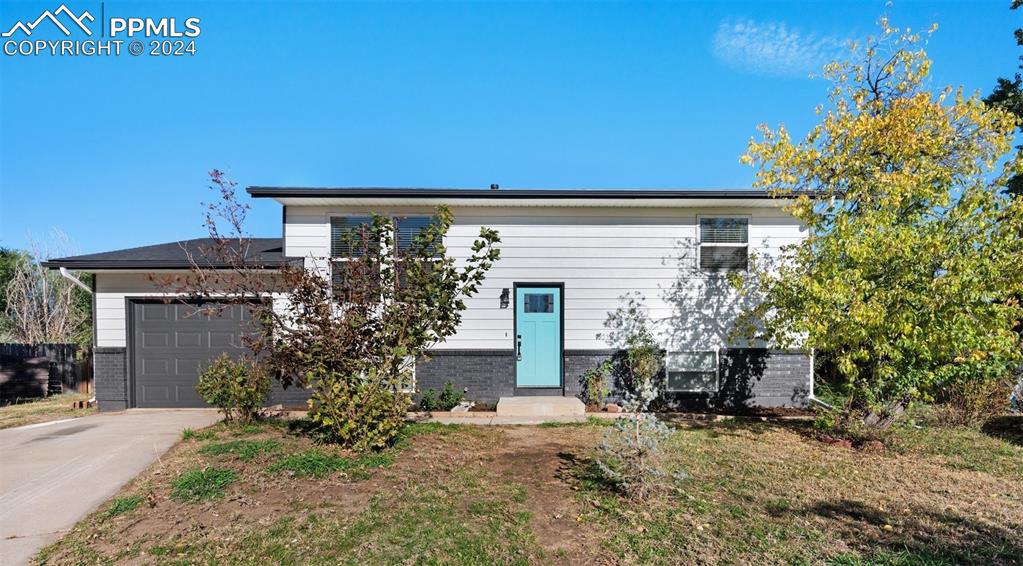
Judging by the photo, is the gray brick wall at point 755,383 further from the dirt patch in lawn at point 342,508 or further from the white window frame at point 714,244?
the dirt patch in lawn at point 342,508

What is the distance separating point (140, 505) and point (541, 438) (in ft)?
14.0

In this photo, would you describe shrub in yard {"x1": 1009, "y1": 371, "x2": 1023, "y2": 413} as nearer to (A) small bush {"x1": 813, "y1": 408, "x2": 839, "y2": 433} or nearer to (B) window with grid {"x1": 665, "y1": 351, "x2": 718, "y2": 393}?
(A) small bush {"x1": 813, "y1": 408, "x2": 839, "y2": 433}

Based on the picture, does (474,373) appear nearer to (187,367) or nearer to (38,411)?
(187,367)

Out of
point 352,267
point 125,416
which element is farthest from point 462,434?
point 125,416

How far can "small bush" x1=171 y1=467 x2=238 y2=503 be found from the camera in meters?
4.00

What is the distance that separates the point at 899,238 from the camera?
505 cm

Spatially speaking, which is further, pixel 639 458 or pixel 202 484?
pixel 202 484

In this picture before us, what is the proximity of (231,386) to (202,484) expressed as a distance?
7.59 ft

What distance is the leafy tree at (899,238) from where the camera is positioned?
5.04 meters

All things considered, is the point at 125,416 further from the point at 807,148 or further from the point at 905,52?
the point at 905,52

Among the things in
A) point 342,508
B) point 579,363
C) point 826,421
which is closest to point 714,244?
point 579,363

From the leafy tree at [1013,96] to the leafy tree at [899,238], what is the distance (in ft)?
28.4

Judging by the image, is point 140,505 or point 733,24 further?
point 733,24

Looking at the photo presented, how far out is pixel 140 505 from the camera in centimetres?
388
